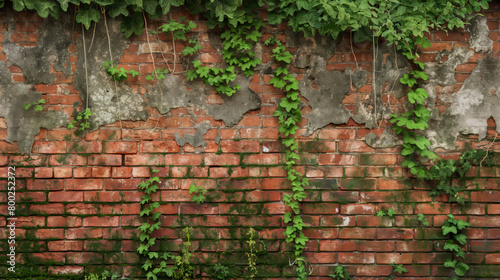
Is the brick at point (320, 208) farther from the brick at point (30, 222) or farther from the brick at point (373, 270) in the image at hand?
the brick at point (30, 222)

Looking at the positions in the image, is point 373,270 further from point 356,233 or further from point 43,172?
point 43,172

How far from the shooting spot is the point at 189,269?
2670 mm

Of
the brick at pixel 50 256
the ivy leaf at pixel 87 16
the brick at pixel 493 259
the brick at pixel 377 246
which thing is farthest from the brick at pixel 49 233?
the brick at pixel 493 259

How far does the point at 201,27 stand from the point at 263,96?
0.68 metres

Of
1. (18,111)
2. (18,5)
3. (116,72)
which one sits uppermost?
(18,5)

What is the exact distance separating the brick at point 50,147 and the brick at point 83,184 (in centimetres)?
23

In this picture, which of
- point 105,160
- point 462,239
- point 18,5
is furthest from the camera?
point 105,160

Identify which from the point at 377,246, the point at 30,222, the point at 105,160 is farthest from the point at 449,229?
the point at 30,222

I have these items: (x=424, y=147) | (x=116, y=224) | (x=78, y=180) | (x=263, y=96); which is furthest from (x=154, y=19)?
(x=424, y=147)

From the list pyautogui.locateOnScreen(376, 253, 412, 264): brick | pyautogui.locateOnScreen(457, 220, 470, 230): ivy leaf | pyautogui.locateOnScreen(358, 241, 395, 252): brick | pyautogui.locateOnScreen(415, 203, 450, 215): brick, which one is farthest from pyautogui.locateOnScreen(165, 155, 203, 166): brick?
pyautogui.locateOnScreen(457, 220, 470, 230): ivy leaf

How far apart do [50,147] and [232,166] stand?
135 cm

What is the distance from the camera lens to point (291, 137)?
2.68 metres

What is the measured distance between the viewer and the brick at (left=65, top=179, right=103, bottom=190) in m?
2.71

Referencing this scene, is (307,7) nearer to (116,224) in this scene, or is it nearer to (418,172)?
(418,172)
